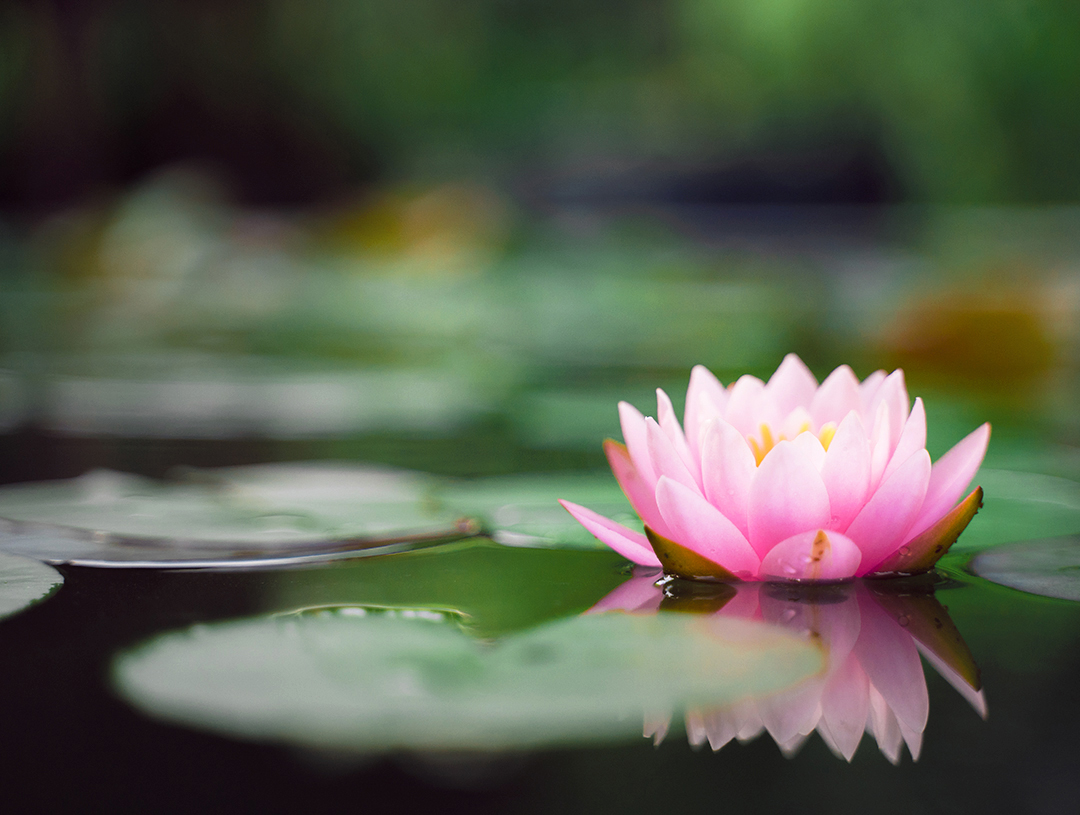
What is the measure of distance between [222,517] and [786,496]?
405mm

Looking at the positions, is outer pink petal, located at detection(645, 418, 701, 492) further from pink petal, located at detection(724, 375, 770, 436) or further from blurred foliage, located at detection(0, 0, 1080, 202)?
blurred foliage, located at detection(0, 0, 1080, 202)

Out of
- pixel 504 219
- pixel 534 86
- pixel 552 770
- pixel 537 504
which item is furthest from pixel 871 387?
pixel 534 86

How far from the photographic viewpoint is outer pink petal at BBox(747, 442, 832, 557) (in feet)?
1.61

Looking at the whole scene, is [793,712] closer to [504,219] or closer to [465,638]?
[465,638]

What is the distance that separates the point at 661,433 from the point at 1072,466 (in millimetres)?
594

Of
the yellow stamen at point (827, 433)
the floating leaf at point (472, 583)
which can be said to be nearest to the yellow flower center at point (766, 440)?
the yellow stamen at point (827, 433)

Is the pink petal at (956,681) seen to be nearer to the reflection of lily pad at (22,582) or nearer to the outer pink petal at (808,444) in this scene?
the outer pink petal at (808,444)

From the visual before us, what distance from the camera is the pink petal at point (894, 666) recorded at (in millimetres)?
409

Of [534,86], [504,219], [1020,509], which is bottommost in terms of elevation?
[1020,509]

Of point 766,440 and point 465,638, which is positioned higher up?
point 766,440

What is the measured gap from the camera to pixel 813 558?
20.7 inches

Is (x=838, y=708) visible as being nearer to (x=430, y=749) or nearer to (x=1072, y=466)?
(x=430, y=749)

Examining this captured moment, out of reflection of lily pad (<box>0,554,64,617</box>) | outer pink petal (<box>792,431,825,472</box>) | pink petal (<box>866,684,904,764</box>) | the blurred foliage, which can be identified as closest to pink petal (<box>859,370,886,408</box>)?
outer pink petal (<box>792,431,825,472</box>)

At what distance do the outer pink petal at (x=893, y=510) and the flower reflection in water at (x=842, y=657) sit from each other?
0.03 metres
